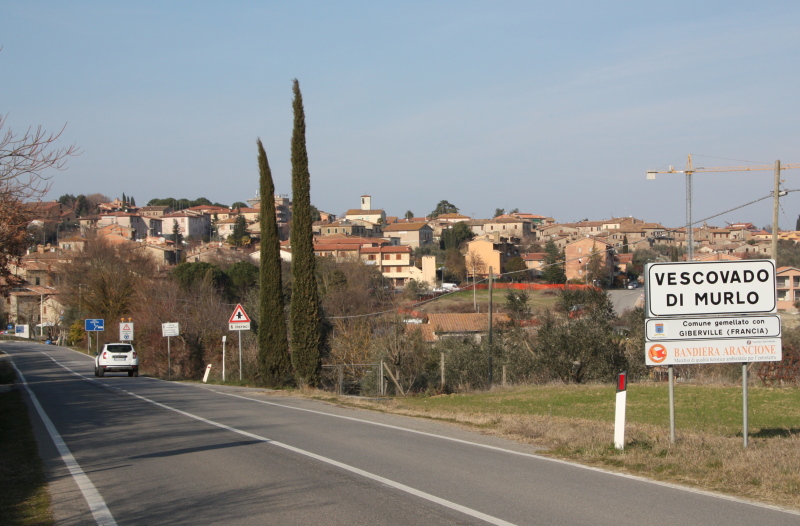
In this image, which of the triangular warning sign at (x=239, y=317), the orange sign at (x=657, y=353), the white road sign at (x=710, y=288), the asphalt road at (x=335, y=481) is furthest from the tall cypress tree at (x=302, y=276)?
the white road sign at (x=710, y=288)

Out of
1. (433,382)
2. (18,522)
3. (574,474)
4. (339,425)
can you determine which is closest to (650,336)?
(574,474)

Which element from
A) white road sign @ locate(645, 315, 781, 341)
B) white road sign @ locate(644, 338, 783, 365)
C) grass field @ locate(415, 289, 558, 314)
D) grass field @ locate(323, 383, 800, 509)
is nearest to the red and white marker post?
grass field @ locate(323, 383, 800, 509)

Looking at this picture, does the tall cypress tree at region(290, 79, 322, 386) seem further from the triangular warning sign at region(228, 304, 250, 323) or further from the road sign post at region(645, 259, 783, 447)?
the road sign post at region(645, 259, 783, 447)

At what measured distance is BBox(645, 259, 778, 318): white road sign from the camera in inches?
405

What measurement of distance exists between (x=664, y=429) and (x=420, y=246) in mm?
129480

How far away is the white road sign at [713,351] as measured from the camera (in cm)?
1020

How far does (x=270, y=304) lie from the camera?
2834cm

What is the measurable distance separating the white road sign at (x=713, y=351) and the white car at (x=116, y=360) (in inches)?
1124

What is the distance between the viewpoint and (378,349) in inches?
1093

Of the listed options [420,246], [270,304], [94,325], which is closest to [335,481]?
[270,304]

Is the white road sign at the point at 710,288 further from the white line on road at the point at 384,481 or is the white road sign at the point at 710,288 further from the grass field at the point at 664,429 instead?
the white line on road at the point at 384,481

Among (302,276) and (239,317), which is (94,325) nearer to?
(239,317)

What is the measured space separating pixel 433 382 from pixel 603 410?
11.2 meters

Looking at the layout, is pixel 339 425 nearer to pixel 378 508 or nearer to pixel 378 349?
pixel 378 508
